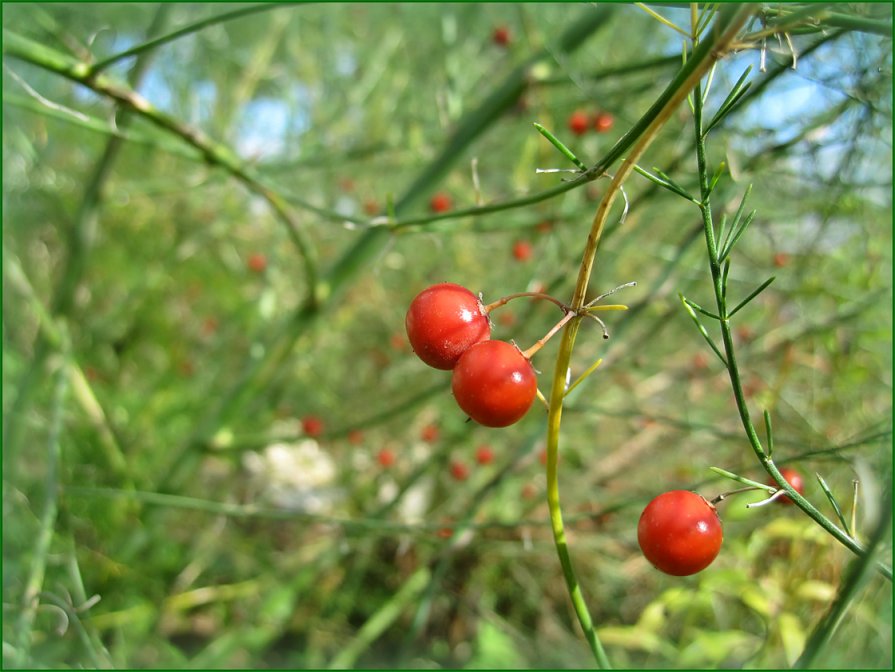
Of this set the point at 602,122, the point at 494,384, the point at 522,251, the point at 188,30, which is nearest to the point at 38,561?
the point at 188,30

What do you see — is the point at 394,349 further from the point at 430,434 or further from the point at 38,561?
the point at 38,561

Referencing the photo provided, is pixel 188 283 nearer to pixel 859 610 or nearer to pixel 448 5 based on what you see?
pixel 448 5

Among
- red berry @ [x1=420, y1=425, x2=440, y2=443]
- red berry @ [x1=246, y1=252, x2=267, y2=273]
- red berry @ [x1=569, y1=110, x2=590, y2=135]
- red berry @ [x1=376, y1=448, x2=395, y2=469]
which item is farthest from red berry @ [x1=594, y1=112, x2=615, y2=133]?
red berry @ [x1=246, y1=252, x2=267, y2=273]

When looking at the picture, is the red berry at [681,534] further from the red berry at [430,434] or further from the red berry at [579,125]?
the red berry at [430,434]

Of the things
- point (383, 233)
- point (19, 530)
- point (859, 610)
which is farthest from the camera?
point (19, 530)

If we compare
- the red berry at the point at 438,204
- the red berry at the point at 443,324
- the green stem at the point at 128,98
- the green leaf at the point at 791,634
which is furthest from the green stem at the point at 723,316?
the red berry at the point at 438,204

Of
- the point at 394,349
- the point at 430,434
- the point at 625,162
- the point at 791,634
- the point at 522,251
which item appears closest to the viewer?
the point at 625,162

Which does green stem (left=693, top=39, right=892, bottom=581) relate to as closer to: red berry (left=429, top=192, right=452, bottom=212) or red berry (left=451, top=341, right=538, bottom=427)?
red berry (left=451, top=341, right=538, bottom=427)

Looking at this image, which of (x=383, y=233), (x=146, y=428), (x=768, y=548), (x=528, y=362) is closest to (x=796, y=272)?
(x=768, y=548)
